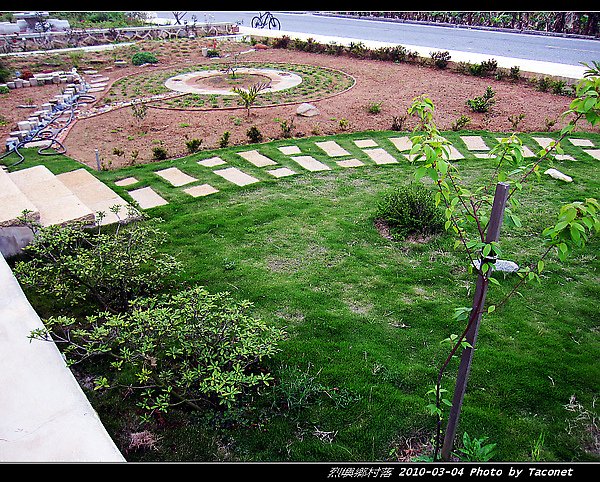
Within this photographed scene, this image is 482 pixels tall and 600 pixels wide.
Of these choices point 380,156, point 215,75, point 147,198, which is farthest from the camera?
point 215,75

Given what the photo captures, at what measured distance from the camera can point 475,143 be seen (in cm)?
745

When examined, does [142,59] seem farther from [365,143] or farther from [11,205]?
[11,205]

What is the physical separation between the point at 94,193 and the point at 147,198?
2.12 ft

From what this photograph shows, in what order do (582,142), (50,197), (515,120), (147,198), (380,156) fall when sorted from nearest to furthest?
(50,197)
(147,198)
(380,156)
(582,142)
(515,120)

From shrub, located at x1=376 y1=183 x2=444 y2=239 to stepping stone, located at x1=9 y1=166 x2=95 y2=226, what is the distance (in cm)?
307

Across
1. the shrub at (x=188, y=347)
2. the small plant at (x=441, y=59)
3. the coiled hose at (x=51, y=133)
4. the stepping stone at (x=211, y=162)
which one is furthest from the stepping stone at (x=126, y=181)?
the small plant at (x=441, y=59)

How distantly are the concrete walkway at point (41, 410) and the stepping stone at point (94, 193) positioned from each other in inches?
84.7

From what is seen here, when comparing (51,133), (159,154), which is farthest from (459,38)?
(51,133)

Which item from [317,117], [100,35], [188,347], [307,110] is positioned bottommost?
[188,347]

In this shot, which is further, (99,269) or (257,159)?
(257,159)

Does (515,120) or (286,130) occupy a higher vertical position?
(515,120)
